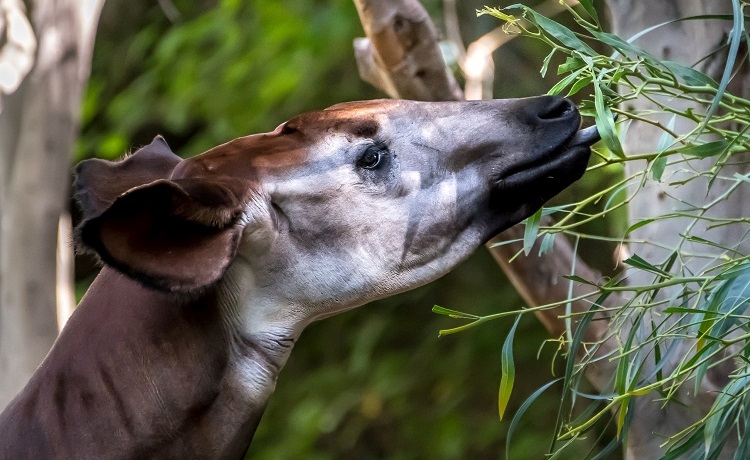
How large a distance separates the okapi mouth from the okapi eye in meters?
0.17

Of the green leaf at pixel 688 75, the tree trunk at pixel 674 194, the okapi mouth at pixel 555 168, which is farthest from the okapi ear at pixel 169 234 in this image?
the tree trunk at pixel 674 194

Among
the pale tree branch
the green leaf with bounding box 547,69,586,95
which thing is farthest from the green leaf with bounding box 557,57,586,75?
the pale tree branch

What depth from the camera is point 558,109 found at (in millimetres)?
1506

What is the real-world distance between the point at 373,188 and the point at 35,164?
1.56 metres

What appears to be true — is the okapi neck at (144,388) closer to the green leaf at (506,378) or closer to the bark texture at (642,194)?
the green leaf at (506,378)

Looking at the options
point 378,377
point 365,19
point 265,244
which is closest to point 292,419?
point 378,377

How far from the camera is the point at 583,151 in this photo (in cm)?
150

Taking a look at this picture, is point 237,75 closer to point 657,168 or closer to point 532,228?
point 532,228

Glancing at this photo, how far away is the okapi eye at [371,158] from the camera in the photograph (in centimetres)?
153

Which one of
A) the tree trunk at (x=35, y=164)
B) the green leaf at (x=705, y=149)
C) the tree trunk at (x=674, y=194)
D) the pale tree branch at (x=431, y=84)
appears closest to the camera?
the green leaf at (x=705, y=149)

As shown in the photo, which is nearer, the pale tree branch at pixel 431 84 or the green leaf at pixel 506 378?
the green leaf at pixel 506 378

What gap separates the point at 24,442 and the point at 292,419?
7.16 feet

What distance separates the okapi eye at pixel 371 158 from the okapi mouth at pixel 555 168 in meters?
0.17

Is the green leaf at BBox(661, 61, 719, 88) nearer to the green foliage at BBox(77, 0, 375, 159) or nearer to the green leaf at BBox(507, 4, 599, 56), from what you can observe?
Result: the green leaf at BBox(507, 4, 599, 56)
